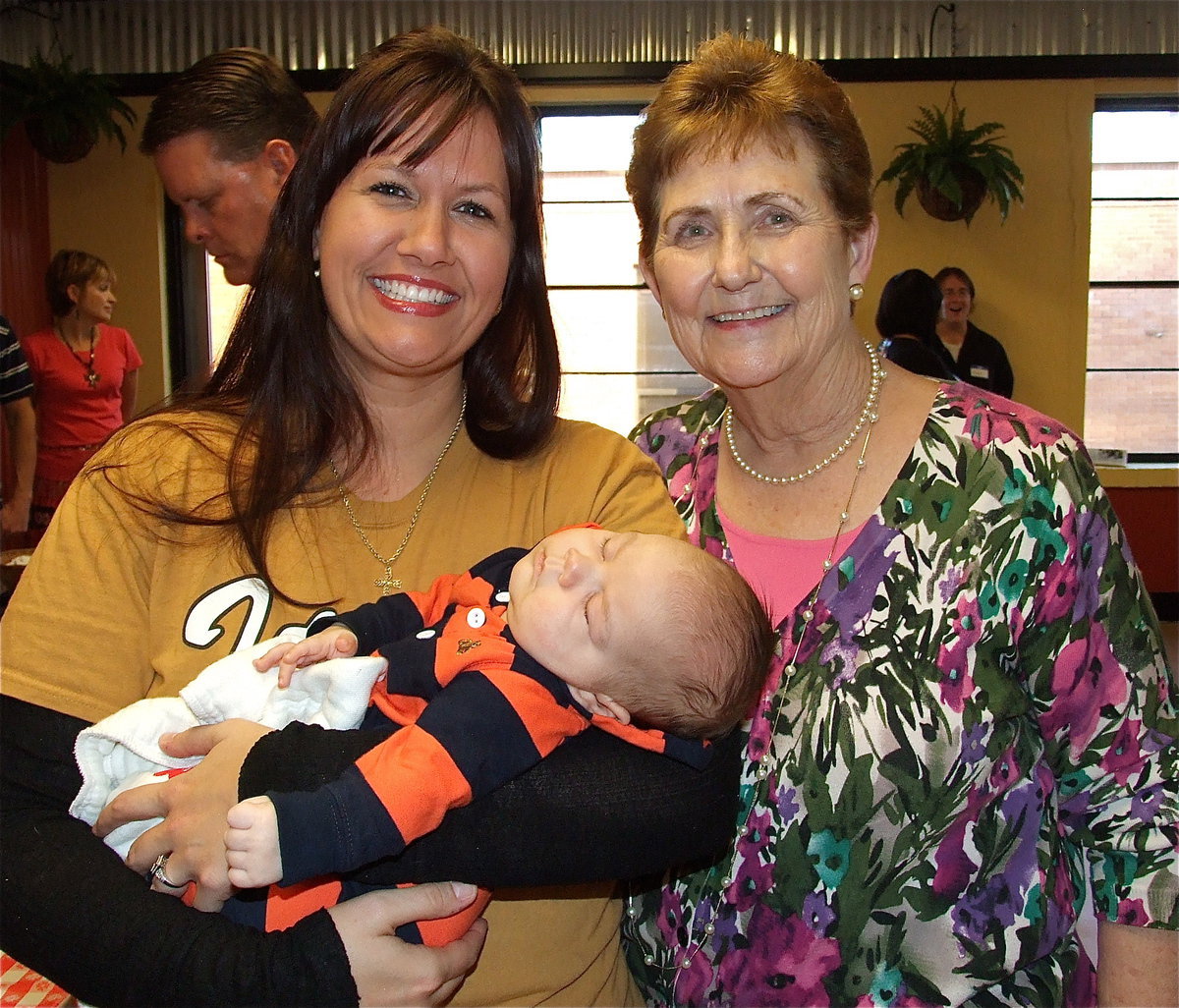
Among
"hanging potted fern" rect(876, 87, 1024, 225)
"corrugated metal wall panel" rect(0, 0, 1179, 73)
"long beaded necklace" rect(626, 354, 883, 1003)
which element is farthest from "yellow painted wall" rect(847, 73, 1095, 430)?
"long beaded necklace" rect(626, 354, 883, 1003)

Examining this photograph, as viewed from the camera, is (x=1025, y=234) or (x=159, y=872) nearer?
(x=159, y=872)

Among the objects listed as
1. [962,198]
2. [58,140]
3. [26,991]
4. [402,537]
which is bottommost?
[26,991]

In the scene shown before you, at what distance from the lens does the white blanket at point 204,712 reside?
1.36 metres

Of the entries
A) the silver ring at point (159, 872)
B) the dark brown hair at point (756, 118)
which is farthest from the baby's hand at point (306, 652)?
the dark brown hair at point (756, 118)

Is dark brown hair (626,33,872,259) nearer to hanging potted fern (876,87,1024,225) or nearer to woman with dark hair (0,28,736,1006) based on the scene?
woman with dark hair (0,28,736,1006)

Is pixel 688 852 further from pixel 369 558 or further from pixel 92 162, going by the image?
pixel 92 162

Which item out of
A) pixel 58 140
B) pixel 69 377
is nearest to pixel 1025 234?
pixel 69 377

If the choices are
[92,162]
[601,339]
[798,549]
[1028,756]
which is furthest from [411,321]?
[92,162]

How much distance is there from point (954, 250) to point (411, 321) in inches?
268

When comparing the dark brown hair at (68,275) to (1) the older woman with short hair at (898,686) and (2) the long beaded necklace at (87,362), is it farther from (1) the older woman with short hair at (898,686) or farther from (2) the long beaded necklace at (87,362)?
(1) the older woman with short hair at (898,686)

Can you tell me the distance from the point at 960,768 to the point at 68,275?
584cm

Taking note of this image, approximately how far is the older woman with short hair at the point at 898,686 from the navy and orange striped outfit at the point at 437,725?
40cm

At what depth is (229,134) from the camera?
3.19 metres

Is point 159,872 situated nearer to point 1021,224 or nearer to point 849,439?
point 849,439
